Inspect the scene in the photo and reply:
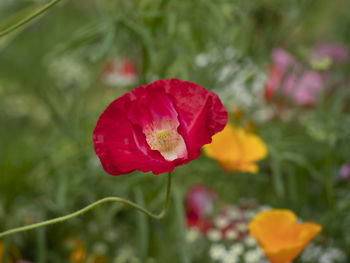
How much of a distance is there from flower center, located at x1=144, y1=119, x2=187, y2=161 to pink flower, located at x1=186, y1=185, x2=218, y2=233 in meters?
0.33

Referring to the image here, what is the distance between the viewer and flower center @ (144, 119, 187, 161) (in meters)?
0.47

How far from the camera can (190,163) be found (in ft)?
2.63

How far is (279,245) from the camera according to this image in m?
0.56

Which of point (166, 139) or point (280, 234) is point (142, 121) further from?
point (280, 234)

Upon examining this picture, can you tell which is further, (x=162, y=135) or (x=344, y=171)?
(x=344, y=171)

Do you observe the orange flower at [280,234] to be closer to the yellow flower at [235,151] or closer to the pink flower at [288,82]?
the yellow flower at [235,151]

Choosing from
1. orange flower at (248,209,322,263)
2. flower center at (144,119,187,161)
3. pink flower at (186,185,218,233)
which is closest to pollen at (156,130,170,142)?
flower center at (144,119,187,161)

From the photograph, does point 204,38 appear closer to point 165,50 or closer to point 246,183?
point 165,50

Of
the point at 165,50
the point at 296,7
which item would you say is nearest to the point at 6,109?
the point at 165,50

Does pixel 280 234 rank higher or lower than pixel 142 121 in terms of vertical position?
lower

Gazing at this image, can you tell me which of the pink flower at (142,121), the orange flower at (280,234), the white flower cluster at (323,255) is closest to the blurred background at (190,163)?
the white flower cluster at (323,255)

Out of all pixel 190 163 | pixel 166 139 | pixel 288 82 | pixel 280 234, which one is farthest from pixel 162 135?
pixel 288 82

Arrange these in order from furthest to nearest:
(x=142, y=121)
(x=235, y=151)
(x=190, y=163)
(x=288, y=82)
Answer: (x=288, y=82) → (x=190, y=163) → (x=235, y=151) → (x=142, y=121)

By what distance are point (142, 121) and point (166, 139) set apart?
4 cm
